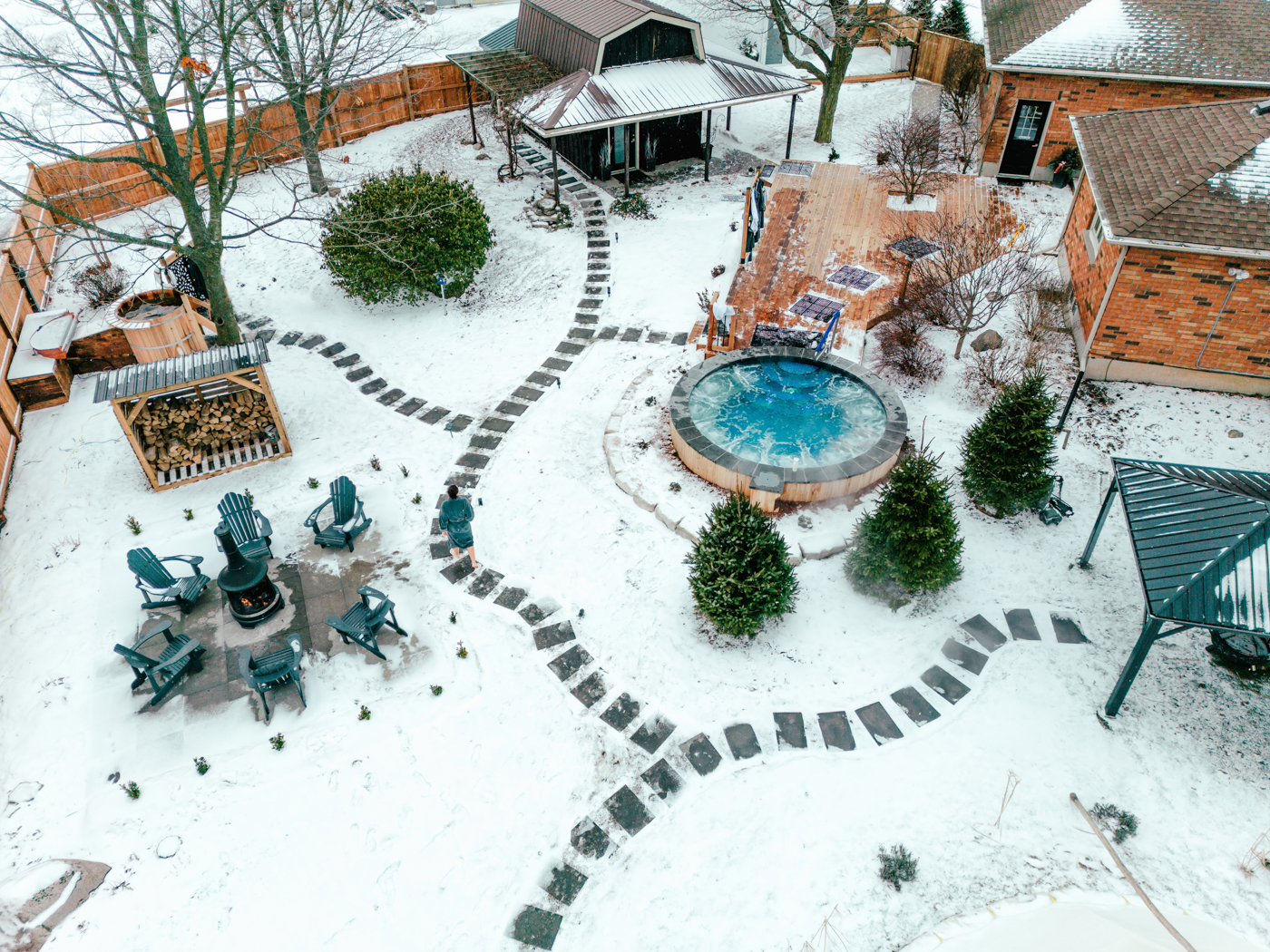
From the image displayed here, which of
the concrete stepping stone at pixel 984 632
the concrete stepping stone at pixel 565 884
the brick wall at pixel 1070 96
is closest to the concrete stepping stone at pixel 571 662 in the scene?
the concrete stepping stone at pixel 565 884

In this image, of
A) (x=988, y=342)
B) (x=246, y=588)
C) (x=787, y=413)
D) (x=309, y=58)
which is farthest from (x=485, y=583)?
(x=309, y=58)

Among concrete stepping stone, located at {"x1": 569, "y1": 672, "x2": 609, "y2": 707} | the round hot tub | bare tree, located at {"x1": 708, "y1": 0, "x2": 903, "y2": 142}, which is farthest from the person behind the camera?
bare tree, located at {"x1": 708, "y1": 0, "x2": 903, "y2": 142}

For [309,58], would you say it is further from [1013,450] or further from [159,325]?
[1013,450]

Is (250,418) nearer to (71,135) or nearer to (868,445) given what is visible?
(868,445)

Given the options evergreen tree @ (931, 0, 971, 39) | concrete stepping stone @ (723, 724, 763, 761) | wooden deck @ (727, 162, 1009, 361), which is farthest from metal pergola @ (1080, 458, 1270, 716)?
evergreen tree @ (931, 0, 971, 39)

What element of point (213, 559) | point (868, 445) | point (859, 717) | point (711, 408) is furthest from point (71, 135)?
point (859, 717)

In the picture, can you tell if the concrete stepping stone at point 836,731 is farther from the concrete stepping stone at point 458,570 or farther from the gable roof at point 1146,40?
the gable roof at point 1146,40

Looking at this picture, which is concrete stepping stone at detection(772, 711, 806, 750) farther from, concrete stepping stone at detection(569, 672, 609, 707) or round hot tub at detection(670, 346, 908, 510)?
round hot tub at detection(670, 346, 908, 510)
